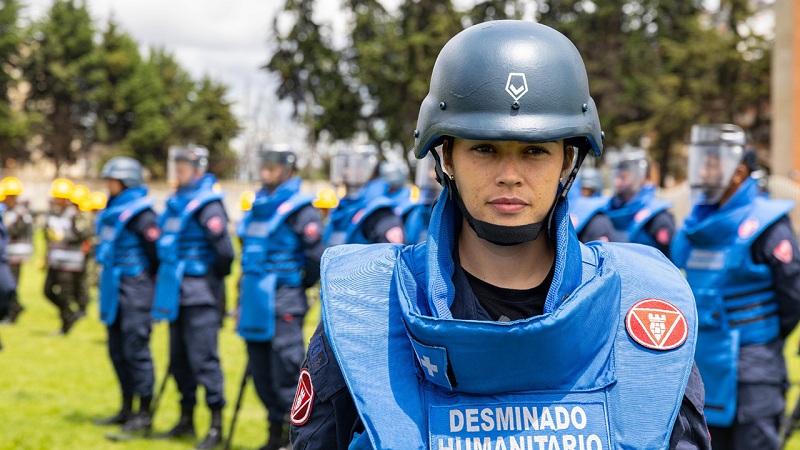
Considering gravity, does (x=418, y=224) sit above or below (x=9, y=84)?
below

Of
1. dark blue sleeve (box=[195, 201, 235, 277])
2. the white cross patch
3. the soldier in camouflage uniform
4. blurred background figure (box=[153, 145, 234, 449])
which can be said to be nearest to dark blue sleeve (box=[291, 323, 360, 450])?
the white cross patch

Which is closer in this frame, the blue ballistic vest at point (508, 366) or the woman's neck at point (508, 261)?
the blue ballistic vest at point (508, 366)

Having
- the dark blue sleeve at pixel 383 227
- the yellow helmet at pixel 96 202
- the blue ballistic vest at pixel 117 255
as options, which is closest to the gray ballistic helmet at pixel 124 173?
the blue ballistic vest at pixel 117 255

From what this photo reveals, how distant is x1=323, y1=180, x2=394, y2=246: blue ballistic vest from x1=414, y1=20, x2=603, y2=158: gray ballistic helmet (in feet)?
21.5

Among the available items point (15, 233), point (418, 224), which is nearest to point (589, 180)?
point (418, 224)

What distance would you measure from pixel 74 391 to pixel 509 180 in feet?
30.9

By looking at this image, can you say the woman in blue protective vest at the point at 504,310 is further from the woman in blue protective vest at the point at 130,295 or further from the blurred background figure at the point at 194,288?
the woman in blue protective vest at the point at 130,295

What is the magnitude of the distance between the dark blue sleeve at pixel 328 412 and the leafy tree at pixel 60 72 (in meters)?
57.7

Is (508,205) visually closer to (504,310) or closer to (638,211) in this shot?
(504,310)

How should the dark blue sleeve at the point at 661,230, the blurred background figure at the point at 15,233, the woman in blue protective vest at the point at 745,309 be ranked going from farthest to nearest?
the blurred background figure at the point at 15,233
the dark blue sleeve at the point at 661,230
the woman in blue protective vest at the point at 745,309

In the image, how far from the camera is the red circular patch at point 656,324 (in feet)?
7.07

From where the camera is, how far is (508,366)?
2041 mm

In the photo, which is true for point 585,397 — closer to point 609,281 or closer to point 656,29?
point 609,281

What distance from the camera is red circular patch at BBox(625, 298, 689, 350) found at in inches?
84.8
